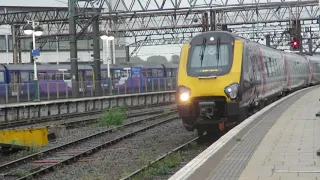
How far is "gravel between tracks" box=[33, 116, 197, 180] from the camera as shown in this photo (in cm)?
1101

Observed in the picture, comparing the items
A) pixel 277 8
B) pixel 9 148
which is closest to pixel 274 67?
pixel 9 148

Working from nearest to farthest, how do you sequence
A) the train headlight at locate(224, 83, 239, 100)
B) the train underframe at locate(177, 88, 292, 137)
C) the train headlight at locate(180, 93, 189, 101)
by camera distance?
the train headlight at locate(224, 83, 239, 100)
the train underframe at locate(177, 88, 292, 137)
the train headlight at locate(180, 93, 189, 101)

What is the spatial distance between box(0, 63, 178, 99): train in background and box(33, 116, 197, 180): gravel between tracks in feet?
45.6

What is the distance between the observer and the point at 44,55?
68500mm

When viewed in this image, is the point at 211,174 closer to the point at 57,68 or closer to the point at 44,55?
the point at 57,68

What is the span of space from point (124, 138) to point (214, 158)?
350 inches

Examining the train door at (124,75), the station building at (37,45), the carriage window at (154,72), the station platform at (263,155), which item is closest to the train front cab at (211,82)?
the station platform at (263,155)

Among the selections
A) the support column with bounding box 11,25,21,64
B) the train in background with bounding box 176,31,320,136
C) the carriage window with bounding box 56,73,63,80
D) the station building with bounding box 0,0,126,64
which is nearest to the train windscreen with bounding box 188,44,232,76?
the train in background with bounding box 176,31,320,136

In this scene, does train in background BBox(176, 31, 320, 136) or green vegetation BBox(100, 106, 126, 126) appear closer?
train in background BBox(176, 31, 320, 136)

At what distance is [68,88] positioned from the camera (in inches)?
1407

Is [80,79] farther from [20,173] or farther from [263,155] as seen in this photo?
[263,155]

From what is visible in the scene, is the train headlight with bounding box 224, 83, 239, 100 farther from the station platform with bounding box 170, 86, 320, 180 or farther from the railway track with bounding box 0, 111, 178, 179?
the railway track with bounding box 0, 111, 178, 179

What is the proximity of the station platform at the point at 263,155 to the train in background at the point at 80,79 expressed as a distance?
20.0 metres

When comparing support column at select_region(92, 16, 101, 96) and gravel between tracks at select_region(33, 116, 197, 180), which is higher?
support column at select_region(92, 16, 101, 96)
